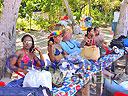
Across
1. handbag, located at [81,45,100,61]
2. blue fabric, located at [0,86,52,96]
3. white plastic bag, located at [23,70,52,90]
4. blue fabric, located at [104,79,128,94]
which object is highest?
handbag, located at [81,45,100,61]

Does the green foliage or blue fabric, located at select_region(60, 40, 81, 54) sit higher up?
the green foliage

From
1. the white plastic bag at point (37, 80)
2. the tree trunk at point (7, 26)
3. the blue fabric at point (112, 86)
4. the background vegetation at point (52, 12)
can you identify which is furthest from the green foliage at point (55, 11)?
the white plastic bag at point (37, 80)

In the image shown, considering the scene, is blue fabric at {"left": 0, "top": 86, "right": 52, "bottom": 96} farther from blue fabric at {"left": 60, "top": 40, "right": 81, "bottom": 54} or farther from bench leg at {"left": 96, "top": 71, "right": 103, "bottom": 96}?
bench leg at {"left": 96, "top": 71, "right": 103, "bottom": 96}

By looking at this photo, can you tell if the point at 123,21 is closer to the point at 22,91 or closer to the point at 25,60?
the point at 25,60

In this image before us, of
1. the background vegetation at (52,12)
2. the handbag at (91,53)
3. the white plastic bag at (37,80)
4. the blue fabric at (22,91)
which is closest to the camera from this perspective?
the blue fabric at (22,91)

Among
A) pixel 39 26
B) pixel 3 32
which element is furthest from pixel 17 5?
pixel 39 26

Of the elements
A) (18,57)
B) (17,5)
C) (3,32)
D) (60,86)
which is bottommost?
(60,86)

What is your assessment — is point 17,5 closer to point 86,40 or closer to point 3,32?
point 3,32

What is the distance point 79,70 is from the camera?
5.12 m

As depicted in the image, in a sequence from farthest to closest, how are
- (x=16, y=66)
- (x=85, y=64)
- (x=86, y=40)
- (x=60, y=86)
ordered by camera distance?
(x=86, y=40), (x=85, y=64), (x=16, y=66), (x=60, y=86)

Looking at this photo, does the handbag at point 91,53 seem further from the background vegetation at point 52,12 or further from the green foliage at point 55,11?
the green foliage at point 55,11

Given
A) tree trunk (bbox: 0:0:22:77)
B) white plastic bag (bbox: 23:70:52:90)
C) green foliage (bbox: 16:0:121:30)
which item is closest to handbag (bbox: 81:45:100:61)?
tree trunk (bbox: 0:0:22:77)

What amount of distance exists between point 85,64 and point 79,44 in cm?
121

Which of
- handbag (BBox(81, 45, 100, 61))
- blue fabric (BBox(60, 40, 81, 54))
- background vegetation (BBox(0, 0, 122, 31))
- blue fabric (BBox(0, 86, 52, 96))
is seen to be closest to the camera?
blue fabric (BBox(0, 86, 52, 96))
